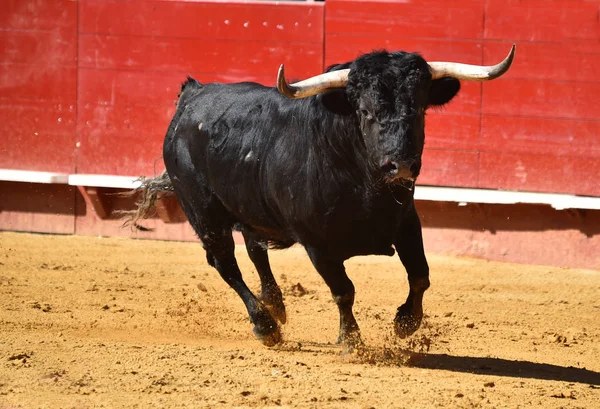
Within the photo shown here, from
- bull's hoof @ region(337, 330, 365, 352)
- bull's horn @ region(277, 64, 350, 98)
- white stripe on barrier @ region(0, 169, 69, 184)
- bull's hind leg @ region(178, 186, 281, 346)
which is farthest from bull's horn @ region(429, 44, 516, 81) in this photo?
white stripe on barrier @ region(0, 169, 69, 184)

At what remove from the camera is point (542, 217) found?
7.99 metres

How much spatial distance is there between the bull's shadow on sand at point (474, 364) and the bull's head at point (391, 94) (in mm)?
847

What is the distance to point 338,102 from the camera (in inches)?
191

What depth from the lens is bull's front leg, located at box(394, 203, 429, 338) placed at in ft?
16.7

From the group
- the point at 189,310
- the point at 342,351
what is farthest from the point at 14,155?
the point at 342,351

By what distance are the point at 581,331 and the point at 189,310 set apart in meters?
2.15

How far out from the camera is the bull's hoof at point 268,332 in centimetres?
553

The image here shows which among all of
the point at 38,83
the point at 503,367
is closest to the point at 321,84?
the point at 503,367

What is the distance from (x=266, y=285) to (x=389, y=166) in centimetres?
176

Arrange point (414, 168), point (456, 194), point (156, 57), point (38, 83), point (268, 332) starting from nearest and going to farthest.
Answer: point (414, 168)
point (268, 332)
point (456, 194)
point (156, 57)
point (38, 83)

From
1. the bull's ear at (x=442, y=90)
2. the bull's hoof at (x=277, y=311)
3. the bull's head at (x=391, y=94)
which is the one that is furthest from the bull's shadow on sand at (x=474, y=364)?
the bull's ear at (x=442, y=90)

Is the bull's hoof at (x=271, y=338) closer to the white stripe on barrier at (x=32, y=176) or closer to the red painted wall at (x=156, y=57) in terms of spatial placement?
the red painted wall at (x=156, y=57)

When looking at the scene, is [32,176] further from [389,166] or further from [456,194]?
[389,166]

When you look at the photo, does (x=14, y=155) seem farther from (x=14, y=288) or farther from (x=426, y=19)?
(x=426, y=19)
